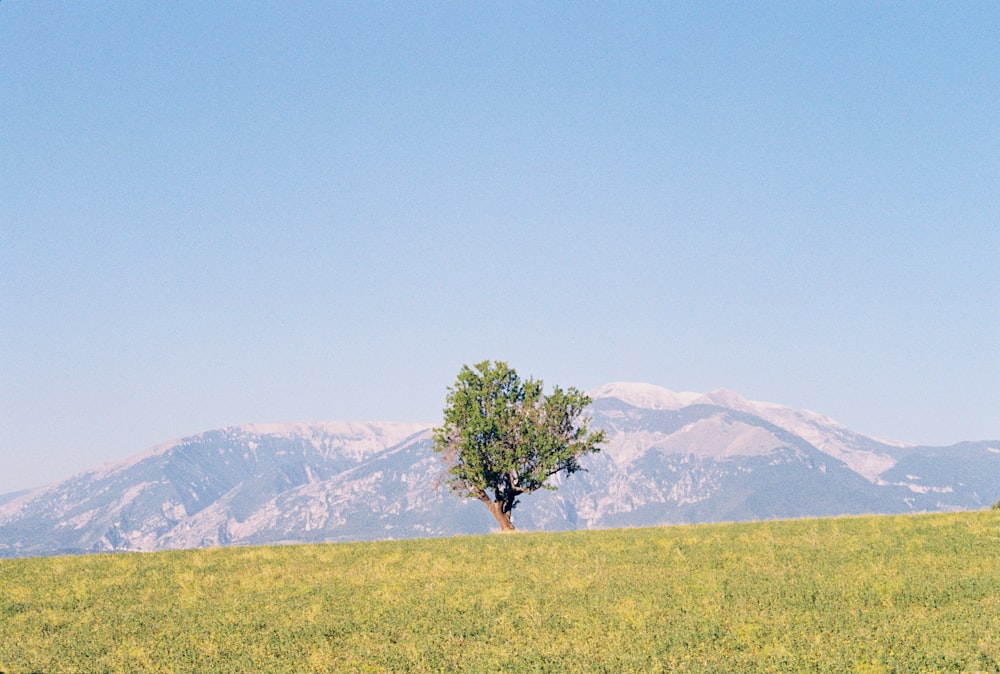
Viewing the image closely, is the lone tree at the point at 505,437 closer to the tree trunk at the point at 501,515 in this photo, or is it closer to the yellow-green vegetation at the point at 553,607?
the tree trunk at the point at 501,515

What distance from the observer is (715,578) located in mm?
30250

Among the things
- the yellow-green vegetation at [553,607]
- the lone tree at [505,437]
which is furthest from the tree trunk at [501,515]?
the yellow-green vegetation at [553,607]

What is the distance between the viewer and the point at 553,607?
89.0ft

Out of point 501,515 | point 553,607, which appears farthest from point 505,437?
point 553,607

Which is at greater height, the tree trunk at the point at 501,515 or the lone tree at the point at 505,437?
the lone tree at the point at 505,437

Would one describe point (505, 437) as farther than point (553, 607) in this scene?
Yes

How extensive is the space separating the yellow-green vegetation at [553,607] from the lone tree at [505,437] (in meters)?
26.6

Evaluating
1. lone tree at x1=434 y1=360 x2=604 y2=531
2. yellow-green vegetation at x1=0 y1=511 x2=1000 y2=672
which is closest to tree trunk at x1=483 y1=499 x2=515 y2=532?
lone tree at x1=434 y1=360 x2=604 y2=531

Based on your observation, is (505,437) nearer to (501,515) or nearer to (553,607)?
(501,515)

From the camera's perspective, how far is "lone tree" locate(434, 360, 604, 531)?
69.4 meters

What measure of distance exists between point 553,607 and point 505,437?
1693 inches

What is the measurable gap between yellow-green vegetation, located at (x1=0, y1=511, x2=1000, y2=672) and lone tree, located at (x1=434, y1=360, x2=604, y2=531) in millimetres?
26594

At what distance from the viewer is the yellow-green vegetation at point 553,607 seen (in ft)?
70.6

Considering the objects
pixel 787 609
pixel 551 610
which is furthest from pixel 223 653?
pixel 787 609
